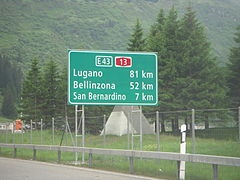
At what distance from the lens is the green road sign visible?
21625 millimetres

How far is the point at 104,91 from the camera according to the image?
21812mm

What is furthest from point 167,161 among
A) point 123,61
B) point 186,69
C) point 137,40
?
point 137,40

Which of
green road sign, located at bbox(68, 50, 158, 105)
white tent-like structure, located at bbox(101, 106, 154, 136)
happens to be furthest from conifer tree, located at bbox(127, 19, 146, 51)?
green road sign, located at bbox(68, 50, 158, 105)

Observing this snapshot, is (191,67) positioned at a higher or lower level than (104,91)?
higher

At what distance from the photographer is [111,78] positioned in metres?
22.0

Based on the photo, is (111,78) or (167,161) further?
(111,78)

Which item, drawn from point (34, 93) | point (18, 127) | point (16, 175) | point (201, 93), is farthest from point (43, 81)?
point (16, 175)

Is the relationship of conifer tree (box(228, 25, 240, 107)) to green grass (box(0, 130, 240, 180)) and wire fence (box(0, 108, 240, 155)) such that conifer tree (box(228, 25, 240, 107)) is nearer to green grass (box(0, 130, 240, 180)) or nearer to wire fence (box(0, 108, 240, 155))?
wire fence (box(0, 108, 240, 155))

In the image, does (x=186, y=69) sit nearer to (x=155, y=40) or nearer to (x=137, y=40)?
(x=155, y=40)

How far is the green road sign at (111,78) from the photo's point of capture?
21.6m

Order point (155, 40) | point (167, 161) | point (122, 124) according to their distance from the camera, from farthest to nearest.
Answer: point (155, 40) < point (122, 124) < point (167, 161)

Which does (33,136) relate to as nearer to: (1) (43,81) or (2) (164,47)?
(2) (164,47)

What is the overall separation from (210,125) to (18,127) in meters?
25.1

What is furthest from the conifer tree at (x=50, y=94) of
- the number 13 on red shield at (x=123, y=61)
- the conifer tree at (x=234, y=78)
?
the number 13 on red shield at (x=123, y=61)
